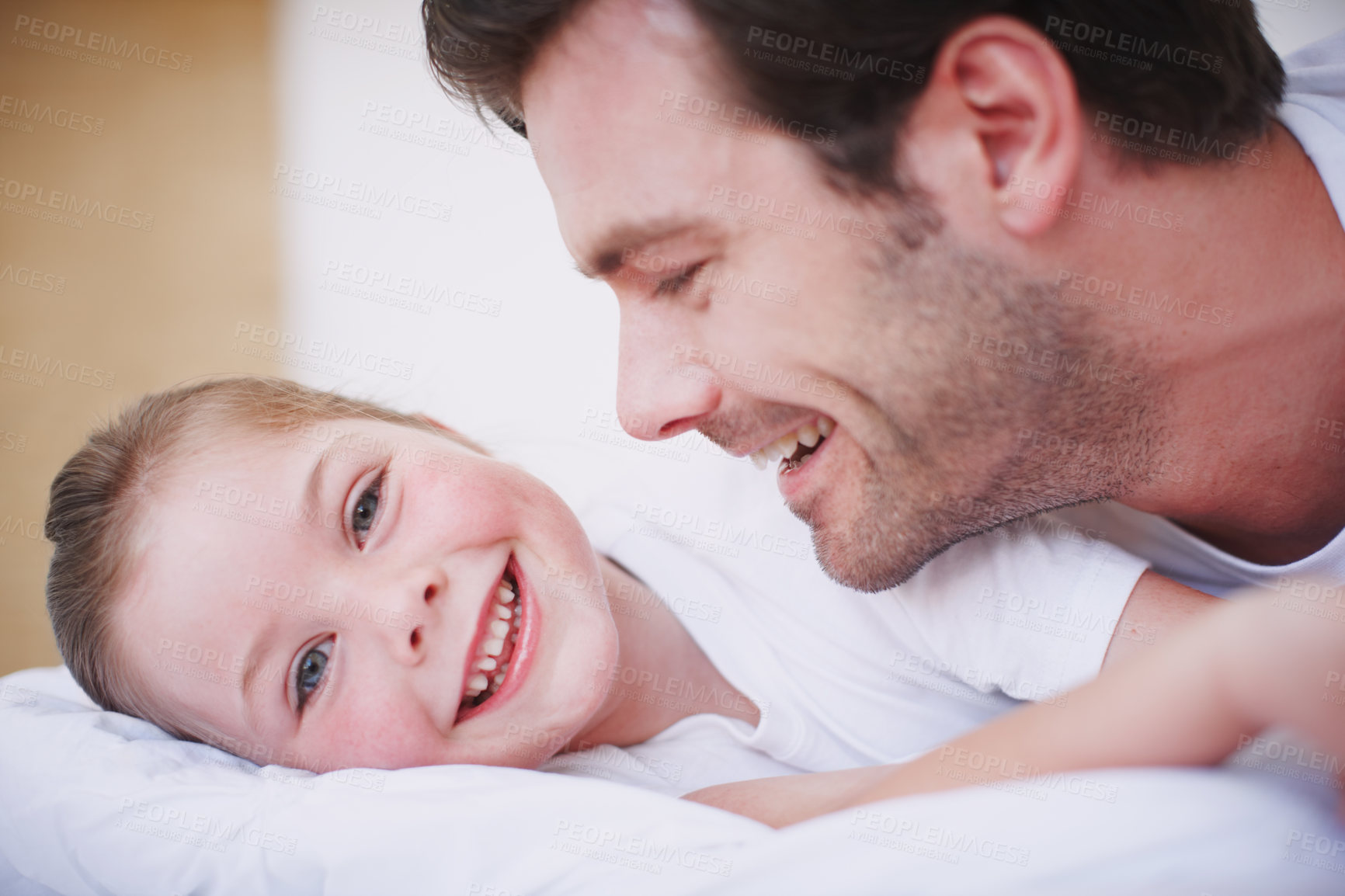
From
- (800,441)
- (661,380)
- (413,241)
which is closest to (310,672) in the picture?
(661,380)

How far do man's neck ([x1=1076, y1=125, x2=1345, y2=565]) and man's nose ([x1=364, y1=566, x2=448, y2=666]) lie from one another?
881mm

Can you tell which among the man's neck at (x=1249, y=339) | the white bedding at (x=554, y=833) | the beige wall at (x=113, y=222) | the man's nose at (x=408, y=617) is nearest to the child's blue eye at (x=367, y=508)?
the man's nose at (x=408, y=617)

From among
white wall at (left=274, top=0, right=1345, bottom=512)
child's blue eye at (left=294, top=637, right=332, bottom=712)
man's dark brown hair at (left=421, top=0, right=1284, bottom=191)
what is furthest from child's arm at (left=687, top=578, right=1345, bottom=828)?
white wall at (left=274, top=0, right=1345, bottom=512)

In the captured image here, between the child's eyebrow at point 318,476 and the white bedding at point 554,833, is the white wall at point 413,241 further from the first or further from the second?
the white bedding at point 554,833

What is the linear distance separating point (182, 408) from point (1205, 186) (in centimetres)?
139

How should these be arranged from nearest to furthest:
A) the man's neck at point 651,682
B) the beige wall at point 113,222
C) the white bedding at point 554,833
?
the white bedding at point 554,833, the man's neck at point 651,682, the beige wall at point 113,222

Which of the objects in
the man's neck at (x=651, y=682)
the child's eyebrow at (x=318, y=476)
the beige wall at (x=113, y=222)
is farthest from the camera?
the beige wall at (x=113, y=222)

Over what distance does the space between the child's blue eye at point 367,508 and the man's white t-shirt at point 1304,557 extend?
3.24ft

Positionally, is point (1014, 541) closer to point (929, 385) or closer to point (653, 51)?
point (929, 385)

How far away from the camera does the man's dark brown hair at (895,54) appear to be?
87 centimetres

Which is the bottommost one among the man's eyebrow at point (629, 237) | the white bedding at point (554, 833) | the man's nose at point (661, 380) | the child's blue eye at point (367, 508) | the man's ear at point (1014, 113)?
the white bedding at point (554, 833)

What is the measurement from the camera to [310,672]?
3.61 ft

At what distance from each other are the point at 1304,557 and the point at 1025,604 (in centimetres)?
36

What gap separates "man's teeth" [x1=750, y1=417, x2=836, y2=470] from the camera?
3.60 feet
